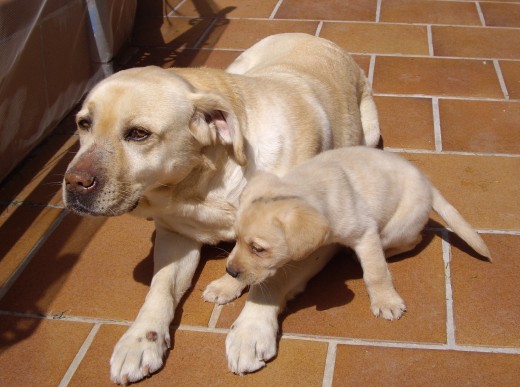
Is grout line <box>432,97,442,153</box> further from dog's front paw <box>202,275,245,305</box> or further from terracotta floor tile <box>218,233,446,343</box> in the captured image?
dog's front paw <box>202,275,245,305</box>

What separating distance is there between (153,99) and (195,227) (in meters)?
0.68

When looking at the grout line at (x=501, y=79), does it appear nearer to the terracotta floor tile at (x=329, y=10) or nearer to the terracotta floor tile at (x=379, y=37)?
the terracotta floor tile at (x=379, y=37)

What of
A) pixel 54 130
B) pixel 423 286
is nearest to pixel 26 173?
pixel 54 130

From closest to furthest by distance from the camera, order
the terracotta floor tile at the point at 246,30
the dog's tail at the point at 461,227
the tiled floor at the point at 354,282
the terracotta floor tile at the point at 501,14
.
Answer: the tiled floor at the point at 354,282 < the dog's tail at the point at 461,227 < the terracotta floor tile at the point at 246,30 < the terracotta floor tile at the point at 501,14

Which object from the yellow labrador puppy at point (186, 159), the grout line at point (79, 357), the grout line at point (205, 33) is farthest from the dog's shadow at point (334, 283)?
the grout line at point (205, 33)

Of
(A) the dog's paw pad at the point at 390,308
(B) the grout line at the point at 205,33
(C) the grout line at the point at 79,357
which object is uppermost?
(C) the grout line at the point at 79,357

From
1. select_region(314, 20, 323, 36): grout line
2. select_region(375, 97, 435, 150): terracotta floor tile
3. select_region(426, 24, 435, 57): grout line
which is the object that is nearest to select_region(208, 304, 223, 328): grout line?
select_region(375, 97, 435, 150): terracotta floor tile

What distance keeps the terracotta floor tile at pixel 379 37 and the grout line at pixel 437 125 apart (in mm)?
878

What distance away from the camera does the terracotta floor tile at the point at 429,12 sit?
5.85 meters

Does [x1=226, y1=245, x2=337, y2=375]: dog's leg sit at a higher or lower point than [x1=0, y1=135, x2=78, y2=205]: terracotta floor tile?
higher

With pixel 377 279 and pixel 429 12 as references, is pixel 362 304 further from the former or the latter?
pixel 429 12

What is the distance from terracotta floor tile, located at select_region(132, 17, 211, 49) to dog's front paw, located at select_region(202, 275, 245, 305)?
3.14m

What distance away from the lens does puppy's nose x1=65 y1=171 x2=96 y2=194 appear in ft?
8.04

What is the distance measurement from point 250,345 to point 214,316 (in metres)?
0.34
